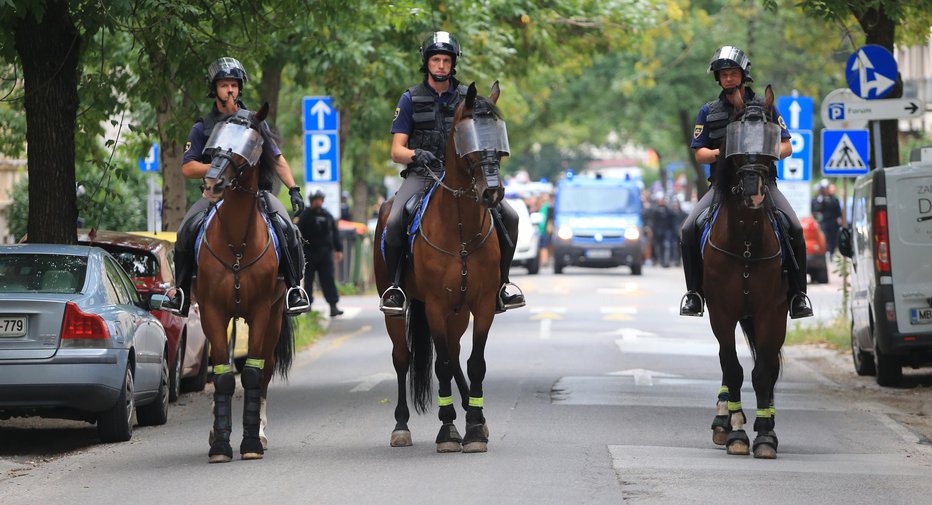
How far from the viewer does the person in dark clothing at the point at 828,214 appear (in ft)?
149

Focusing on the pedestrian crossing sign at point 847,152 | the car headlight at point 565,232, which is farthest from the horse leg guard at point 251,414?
the car headlight at point 565,232

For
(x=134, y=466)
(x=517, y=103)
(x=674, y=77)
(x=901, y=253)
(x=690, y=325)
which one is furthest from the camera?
(x=674, y=77)

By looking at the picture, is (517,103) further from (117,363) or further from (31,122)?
(117,363)

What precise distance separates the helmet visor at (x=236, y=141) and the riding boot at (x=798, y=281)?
3.64 m

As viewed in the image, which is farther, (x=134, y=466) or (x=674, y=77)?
(x=674, y=77)

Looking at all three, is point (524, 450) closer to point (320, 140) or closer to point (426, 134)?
point (426, 134)

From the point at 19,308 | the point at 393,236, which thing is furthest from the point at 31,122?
the point at 393,236

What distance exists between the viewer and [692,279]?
1258 cm

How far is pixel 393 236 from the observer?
1197 centimetres

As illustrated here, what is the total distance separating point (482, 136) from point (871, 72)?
9.39m

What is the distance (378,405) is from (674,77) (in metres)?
44.6

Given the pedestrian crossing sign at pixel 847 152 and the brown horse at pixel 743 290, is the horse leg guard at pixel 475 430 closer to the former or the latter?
the brown horse at pixel 743 290

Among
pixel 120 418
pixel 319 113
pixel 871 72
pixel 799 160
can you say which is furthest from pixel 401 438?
pixel 799 160

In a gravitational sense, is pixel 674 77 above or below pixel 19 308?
above
